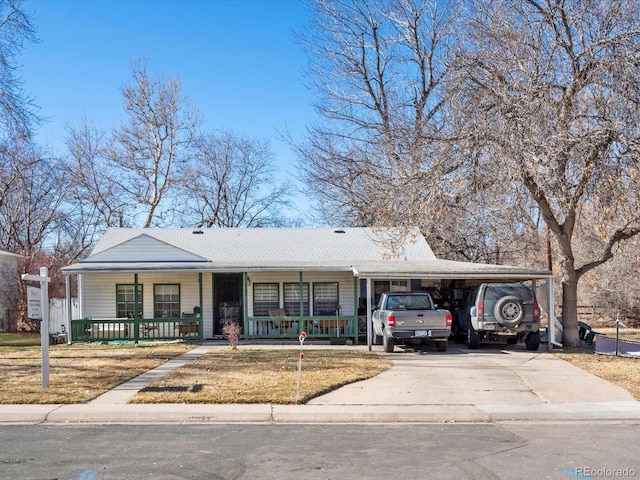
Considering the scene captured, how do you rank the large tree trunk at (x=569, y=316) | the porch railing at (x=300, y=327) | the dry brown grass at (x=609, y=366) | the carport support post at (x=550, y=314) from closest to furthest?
the dry brown grass at (x=609, y=366)
the carport support post at (x=550, y=314)
the large tree trunk at (x=569, y=316)
the porch railing at (x=300, y=327)

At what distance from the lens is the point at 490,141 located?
16688 mm

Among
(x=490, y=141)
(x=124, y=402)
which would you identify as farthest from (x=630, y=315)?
(x=124, y=402)

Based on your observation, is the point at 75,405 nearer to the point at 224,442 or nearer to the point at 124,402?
the point at 124,402

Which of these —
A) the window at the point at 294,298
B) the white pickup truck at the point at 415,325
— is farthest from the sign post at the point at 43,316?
the window at the point at 294,298

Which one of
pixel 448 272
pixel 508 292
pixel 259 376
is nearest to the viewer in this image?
pixel 259 376

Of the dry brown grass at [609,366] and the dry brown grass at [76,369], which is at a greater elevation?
the dry brown grass at [76,369]

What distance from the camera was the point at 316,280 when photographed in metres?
24.6

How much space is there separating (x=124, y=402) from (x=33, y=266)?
26138 millimetres

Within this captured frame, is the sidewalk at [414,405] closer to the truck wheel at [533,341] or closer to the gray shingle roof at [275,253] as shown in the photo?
the truck wheel at [533,341]

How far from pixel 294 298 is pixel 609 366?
39.2ft

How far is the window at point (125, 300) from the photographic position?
79.4 feet

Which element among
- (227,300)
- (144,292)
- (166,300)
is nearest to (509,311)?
(227,300)

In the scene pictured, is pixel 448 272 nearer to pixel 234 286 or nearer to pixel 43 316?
pixel 234 286

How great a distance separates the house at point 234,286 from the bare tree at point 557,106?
536 centimetres
